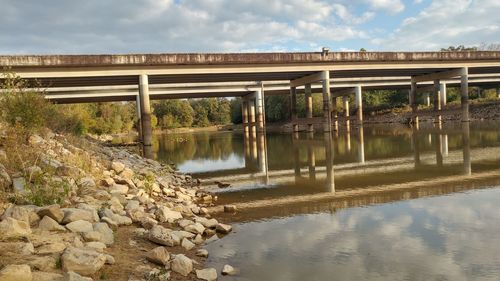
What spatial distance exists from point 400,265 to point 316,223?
2915 millimetres

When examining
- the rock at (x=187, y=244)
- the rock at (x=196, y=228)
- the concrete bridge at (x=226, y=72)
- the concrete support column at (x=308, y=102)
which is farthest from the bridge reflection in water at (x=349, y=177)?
the concrete support column at (x=308, y=102)

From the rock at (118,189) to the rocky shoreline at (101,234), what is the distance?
1.4 inches

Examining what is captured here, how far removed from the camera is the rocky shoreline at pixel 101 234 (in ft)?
18.3

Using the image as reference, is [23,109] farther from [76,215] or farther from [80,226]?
[80,226]

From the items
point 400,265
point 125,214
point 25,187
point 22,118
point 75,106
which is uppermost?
point 75,106

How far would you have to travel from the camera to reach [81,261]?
5.60 m

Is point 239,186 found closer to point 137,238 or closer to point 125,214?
point 125,214

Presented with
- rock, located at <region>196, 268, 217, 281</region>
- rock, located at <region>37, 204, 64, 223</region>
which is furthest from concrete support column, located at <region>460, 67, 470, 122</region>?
rock, located at <region>37, 204, 64, 223</region>

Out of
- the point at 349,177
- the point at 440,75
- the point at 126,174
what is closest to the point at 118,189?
the point at 126,174

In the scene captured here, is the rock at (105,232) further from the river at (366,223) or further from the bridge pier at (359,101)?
the bridge pier at (359,101)

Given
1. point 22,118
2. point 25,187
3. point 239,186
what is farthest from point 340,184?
point 22,118

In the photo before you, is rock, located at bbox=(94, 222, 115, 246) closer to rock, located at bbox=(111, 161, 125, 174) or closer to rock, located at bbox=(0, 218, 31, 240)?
rock, located at bbox=(0, 218, 31, 240)

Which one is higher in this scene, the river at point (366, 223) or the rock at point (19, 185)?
the rock at point (19, 185)

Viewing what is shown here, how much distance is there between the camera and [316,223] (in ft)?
31.1
